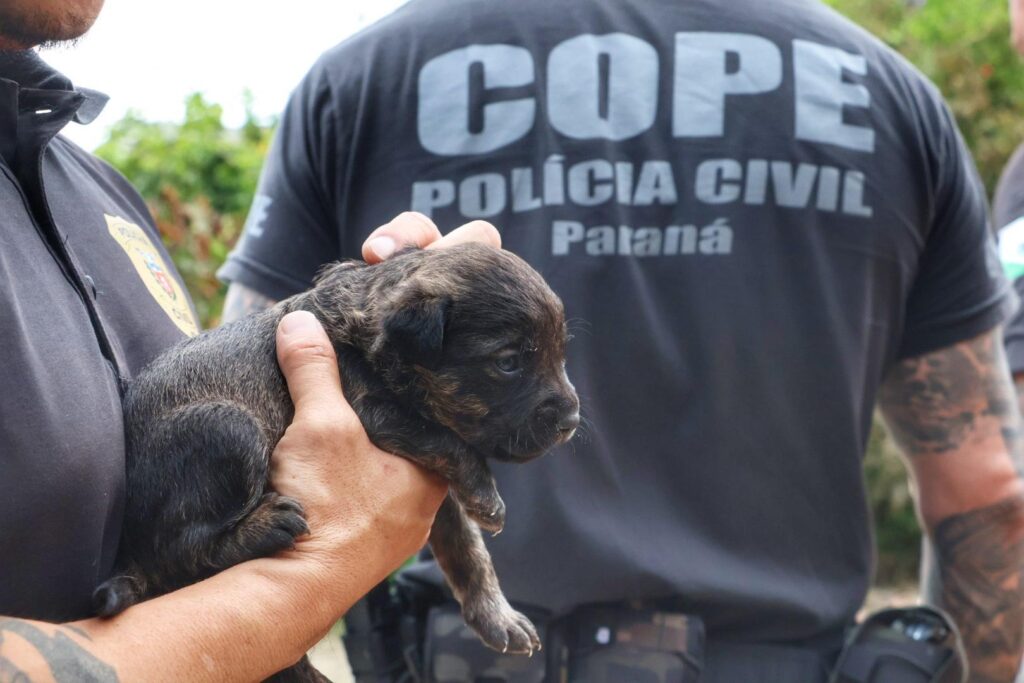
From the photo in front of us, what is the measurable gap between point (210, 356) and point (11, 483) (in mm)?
745

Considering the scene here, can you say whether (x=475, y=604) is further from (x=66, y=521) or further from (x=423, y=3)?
(x=423, y=3)

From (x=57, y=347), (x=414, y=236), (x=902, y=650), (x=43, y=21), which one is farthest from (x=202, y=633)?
(x=902, y=650)

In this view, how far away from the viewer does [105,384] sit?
2486 millimetres

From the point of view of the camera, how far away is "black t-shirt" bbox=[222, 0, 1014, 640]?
3711mm

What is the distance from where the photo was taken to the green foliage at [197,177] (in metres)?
8.84

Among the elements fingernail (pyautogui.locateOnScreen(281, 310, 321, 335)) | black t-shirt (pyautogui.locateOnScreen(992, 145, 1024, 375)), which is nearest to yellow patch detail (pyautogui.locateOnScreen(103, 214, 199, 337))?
fingernail (pyautogui.locateOnScreen(281, 310, 321, 335))

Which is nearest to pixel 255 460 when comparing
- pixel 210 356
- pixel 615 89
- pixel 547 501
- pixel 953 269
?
pixel 210 356

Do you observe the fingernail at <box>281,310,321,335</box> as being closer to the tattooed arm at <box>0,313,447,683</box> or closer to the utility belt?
the tattooed arm at <box>0,313,447,683</box>

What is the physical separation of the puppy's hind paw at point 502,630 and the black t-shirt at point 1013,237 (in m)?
2.84

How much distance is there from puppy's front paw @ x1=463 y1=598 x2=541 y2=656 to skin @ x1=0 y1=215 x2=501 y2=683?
1.12 ft

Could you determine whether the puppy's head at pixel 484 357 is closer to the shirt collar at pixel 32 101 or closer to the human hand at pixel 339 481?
the human hand at pixel 339 481

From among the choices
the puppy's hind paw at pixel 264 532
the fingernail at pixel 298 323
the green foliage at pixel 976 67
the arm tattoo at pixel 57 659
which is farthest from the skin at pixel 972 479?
the green foliage at pixel 976 67

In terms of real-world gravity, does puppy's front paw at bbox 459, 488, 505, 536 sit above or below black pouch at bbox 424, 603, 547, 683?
above

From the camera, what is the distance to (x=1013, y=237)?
5383 millimetres
